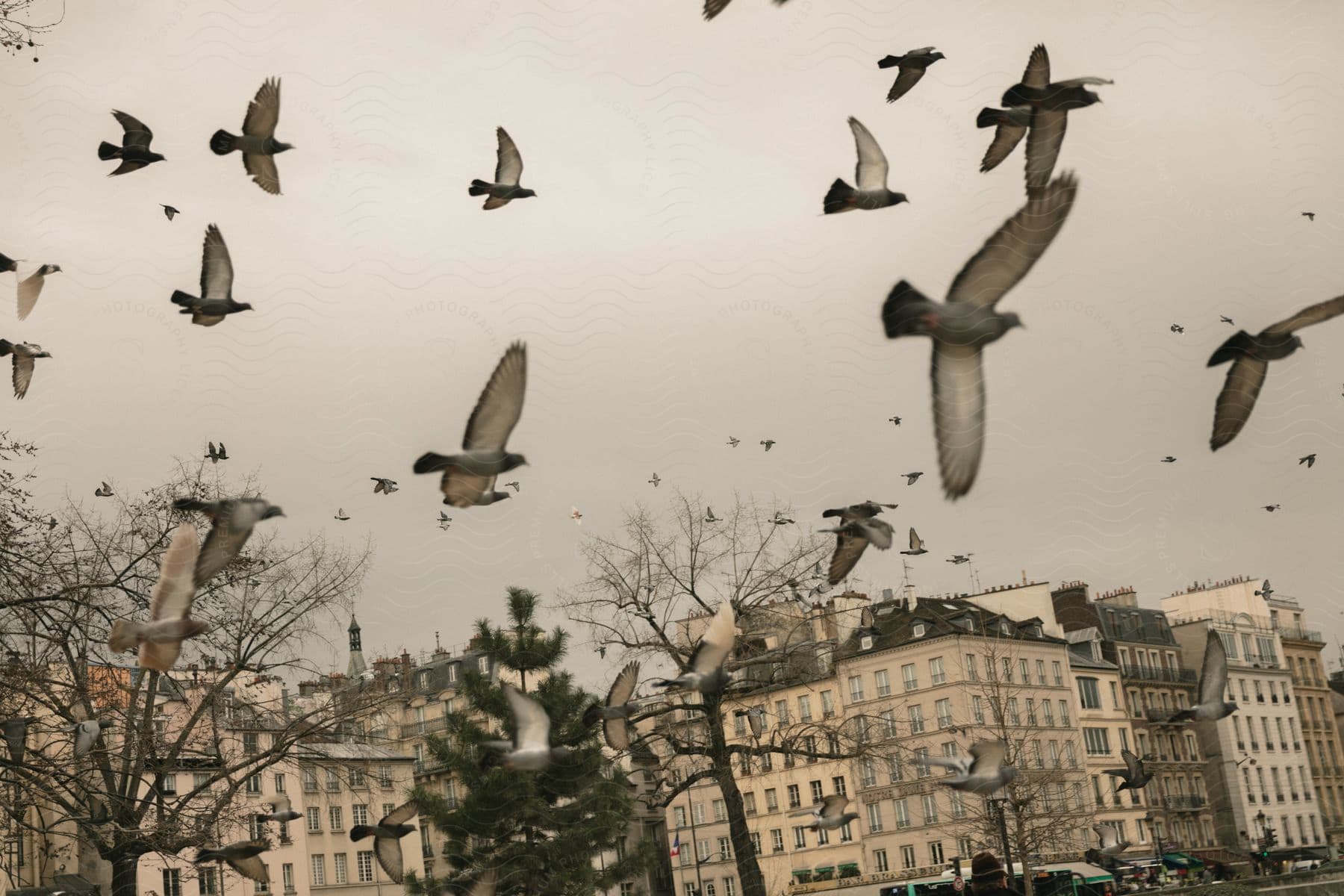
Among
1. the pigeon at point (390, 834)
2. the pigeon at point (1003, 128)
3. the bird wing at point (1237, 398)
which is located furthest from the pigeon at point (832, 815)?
the bird wing at point (1237, 398)

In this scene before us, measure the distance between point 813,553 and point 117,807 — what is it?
1608cm

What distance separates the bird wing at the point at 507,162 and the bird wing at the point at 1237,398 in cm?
699

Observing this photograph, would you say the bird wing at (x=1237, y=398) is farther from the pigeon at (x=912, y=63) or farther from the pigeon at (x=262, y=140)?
the pigeon at (x=262, y=140)

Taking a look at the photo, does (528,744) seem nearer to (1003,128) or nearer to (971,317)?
(1003,128)

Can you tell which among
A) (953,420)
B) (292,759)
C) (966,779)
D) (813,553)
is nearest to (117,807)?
(292,759)

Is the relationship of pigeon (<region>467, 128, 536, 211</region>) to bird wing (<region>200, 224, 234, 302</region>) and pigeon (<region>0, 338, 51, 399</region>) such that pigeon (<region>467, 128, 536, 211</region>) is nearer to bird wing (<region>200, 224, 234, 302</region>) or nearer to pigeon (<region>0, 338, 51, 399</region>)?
bird wing (<region>200, 224, 234, 302</region>)

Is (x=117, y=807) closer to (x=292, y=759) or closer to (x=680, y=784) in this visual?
(x=292, y=759)

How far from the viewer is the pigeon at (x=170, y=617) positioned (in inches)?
365

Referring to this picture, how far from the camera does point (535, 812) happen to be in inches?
1359

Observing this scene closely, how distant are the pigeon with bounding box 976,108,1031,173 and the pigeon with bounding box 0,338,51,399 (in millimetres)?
10599

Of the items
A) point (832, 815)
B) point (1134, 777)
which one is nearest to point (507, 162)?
point (1134, 777)

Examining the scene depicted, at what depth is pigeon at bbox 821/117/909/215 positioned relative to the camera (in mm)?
11141

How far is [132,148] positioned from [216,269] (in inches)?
74.6

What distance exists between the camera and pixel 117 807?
27.4 meters
